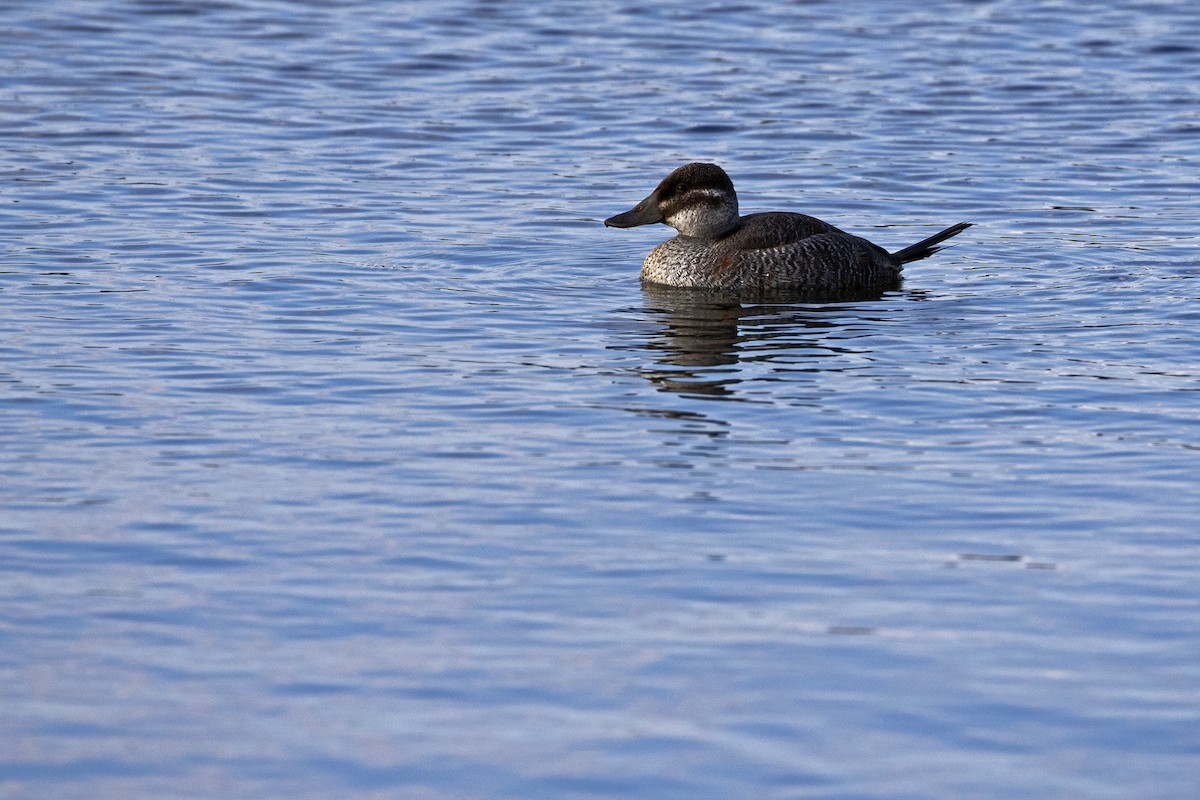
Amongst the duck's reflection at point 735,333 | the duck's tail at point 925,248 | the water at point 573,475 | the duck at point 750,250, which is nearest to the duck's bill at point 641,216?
the duck at point 750,250

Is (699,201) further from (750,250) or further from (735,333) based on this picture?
(735,333)

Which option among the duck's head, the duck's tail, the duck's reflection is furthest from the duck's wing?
the duck's tail

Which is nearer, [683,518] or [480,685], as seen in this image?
[480,685]

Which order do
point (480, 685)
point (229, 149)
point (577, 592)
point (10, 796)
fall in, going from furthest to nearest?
1. point (229, 149)
2. point (577, 592)
3. point (480, 685)
4. point (10, 796)

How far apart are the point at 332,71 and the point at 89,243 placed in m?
9.46

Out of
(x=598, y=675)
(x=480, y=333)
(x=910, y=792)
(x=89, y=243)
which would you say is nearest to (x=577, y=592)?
(x=598, y=675)

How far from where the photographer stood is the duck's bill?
563 inches

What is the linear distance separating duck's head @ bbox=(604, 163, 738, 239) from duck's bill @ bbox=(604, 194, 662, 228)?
6 cm

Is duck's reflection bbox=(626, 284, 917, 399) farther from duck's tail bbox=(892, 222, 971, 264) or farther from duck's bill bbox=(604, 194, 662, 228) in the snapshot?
duck's bill bbox=(604, 194, 662, 228)

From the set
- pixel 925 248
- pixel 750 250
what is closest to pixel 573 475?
pixel 750 250

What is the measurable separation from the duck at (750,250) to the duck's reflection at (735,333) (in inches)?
5.0

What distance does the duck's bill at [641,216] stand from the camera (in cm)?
1430

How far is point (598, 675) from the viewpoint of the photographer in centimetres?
659

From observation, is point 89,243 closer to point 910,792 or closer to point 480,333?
point 480,333
